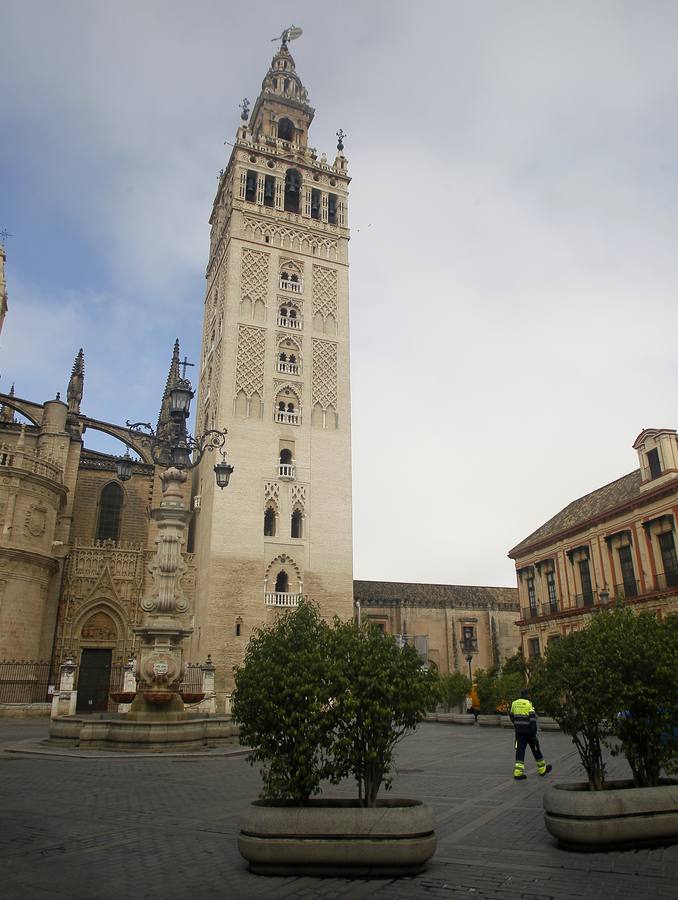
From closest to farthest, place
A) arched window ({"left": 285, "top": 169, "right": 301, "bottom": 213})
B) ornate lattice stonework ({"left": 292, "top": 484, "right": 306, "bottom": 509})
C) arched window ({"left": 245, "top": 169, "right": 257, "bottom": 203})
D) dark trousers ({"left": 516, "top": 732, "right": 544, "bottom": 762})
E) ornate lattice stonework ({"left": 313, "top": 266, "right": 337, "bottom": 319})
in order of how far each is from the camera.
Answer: dark trousers ({"left": 516, "top": 732, "right": 544, "bottom": 762}) < ornate lattice stonework ({"left": 292, "top": 484, "right": 306, "bottom": 509}) < ornate lattice stonework ({"left": 313, "top": 266, "right": 337, "bottom": 319}) < arched window ({"left": 245, "top": 169, "right": 257, "bottom": 203}) < arched window ({"left": 285, "top": 169, "right": 301, "bottom": 213})

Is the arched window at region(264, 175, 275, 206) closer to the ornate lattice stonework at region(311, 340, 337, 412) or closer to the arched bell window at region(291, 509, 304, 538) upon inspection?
the ornate lattice stonework at region(311, 340, 337, 412)

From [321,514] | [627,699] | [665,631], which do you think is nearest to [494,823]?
[627,699]

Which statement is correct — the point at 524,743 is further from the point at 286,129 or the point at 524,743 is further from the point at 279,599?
the point at 286,129

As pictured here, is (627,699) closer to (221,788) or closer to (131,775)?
(221,788)

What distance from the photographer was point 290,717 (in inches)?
220

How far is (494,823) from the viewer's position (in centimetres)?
691

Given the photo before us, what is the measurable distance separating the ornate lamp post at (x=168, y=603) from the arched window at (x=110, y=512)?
1970cm

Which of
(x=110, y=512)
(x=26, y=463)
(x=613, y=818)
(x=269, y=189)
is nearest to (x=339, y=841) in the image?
(x=613, y=818)

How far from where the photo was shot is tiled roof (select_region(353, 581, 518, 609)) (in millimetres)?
44938

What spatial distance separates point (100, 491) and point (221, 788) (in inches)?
1065

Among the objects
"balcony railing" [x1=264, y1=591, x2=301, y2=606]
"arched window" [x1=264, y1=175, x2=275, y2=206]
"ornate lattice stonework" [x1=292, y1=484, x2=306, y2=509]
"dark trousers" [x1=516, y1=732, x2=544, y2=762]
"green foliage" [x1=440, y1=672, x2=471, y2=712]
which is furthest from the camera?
"arched window" [x1=264, y1=175, x2=275, y2=206]

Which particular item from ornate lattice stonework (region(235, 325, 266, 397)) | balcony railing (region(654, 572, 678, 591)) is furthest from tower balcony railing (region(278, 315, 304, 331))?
balcony railing (region(654, 572, 678, 591))

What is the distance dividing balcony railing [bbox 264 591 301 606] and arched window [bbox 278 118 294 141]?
28105 millimetres

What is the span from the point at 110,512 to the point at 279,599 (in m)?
11.1
